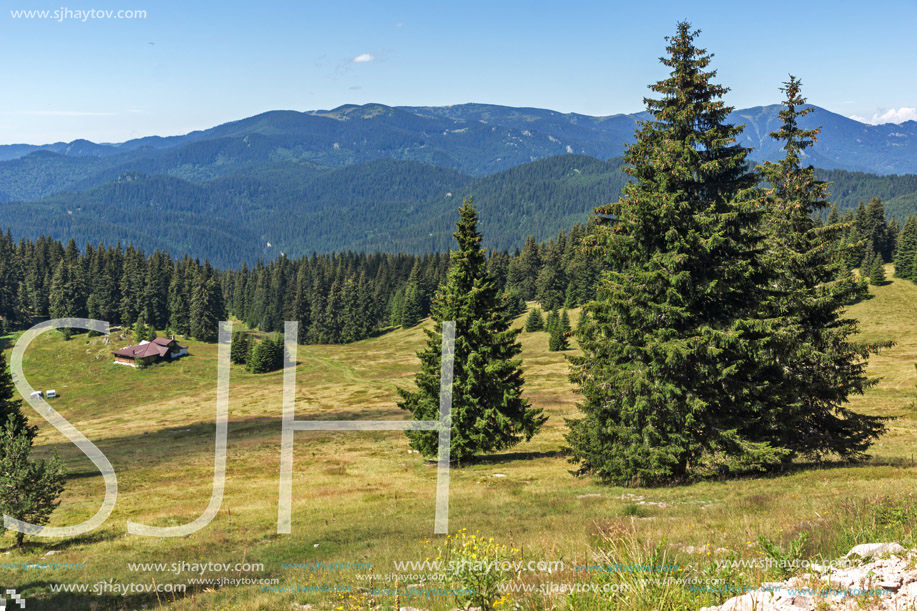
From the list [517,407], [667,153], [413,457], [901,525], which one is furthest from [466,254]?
[901,525]

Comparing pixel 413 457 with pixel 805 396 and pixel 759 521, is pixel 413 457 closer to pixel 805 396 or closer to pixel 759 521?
pixel 805 396

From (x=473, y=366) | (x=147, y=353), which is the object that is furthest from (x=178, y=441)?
(x=147, y=353)

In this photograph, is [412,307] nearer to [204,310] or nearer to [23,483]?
[204,310]

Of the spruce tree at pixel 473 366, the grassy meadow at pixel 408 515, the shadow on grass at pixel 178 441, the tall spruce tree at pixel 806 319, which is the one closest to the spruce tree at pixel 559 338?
the grassy meadow at pixel 408 515

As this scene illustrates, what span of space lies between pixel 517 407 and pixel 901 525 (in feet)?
73.8

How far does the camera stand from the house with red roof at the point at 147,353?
10425 centimetres

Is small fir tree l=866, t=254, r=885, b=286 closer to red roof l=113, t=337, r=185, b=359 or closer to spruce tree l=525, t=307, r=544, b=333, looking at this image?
spruce tree l=525, t=307, r=544, b=333

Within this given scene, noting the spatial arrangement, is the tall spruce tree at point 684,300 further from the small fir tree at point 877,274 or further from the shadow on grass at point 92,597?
the small fir tree at point 877,274

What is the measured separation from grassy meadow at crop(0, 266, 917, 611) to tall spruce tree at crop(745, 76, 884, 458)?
147 cm

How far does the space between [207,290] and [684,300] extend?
419 ft

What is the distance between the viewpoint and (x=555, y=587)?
7.17 meters

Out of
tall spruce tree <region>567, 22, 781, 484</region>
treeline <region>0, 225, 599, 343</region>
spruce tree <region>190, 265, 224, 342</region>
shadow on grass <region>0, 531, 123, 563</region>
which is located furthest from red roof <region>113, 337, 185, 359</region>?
tall spruce tree <region>567, 22, 781, 484</region>

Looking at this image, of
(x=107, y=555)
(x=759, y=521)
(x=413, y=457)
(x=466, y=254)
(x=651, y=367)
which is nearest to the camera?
(x=759, y=521)

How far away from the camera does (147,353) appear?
104938 mm
